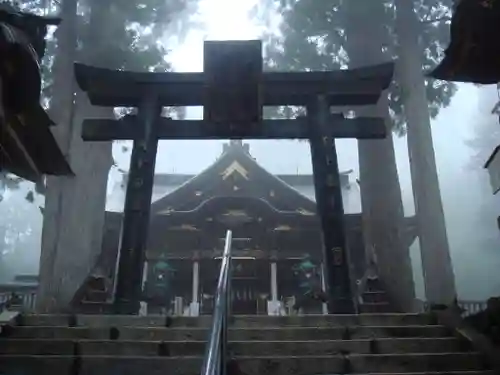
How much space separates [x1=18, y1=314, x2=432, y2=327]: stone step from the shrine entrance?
1102 centimetres

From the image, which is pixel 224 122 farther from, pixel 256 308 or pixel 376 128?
pixel 256 308

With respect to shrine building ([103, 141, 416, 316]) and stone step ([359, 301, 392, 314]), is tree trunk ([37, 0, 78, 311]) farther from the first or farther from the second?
stone step ([359, 301, 392, 314])

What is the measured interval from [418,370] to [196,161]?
64.9 meters

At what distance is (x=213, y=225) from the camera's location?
16891mm

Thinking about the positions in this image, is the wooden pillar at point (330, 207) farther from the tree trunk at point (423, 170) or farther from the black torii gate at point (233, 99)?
the tree trunk at point (423, 170)

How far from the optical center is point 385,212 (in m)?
11.8

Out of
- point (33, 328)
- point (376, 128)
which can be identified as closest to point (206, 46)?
point (376, 128)

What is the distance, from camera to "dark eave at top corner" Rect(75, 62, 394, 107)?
7.92 metres

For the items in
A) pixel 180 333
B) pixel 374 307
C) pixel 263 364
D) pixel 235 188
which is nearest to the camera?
pixel 263 364

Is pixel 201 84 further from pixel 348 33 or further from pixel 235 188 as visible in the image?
pixel 235 188

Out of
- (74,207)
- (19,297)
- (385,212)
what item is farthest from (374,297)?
(19,297)

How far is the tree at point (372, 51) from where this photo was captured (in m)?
11.8

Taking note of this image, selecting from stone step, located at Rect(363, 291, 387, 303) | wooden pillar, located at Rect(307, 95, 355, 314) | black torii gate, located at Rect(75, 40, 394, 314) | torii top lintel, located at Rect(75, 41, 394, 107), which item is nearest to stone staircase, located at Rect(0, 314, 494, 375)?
wooden pillar, located at Rect(307, 95, 355, 314)

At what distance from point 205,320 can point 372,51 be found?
31.7ft
